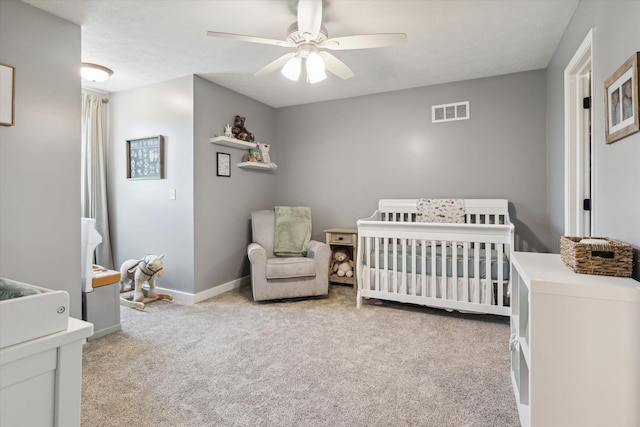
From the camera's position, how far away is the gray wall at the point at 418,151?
10.7 ft

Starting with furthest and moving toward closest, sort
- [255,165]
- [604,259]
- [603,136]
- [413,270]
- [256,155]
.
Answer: [256,155], [255,165], [413,270], [603,136], [604,259]

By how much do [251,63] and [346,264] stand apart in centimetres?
238

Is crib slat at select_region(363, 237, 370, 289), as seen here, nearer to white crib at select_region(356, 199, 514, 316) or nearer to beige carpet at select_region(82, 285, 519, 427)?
white crib at select_region(356, 199, 514, 316)

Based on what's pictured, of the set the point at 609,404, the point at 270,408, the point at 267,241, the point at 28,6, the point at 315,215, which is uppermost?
the point at 28,6

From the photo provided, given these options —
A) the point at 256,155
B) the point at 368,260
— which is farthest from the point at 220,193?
the point at 368,260

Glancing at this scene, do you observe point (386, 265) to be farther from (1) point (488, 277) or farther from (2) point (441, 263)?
(1) point (488, 277)

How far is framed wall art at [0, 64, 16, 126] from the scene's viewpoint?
1.93 m

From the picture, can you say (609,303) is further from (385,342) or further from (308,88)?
(308,88)

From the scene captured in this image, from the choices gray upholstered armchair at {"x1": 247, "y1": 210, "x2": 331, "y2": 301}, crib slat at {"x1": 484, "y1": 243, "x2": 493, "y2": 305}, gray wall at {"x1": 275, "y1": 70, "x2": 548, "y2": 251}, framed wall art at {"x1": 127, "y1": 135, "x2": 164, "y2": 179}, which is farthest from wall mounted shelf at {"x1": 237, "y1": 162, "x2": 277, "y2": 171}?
crib slat at {"x1": 484, "y1": 243, "x2": 493, "y2": 305}

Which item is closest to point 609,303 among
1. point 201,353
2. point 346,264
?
point 201,353

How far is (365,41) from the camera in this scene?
204 cm

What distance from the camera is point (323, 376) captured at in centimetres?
190

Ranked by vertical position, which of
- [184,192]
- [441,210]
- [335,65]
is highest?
[335,65]

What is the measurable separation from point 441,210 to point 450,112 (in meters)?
1.07
